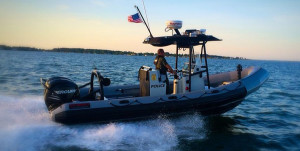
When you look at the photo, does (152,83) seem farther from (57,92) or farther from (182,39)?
(57,92)

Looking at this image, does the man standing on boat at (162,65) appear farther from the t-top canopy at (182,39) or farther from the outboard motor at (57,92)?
the outboard motor at (57,92)

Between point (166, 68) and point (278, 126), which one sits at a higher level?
point (166, 68)

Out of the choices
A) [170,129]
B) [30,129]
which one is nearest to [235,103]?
[170,129]

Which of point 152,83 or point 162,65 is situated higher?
point 162,65

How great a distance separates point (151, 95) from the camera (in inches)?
259

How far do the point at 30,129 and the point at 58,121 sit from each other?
0.59m

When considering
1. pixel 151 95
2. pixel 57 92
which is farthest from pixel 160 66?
pixel 57 92

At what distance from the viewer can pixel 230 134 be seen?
658 centimetres

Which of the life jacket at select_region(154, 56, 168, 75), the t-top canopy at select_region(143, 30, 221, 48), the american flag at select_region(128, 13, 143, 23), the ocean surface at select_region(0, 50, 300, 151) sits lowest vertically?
the ocean surface at select_region(0, 50, 300, 151)

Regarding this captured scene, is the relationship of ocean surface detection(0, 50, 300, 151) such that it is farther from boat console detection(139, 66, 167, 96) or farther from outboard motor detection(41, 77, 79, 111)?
boat console detection(139, 66, 167, 96)

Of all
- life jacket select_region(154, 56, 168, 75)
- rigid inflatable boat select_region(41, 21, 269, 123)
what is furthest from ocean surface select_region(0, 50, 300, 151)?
life jacket select_region(154, 56, 168, 75)

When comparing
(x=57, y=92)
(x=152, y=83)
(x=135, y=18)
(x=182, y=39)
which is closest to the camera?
(x=57, y=92)

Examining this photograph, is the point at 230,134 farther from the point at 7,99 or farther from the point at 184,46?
the point at 7,99

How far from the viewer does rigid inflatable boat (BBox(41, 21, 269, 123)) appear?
576cm
